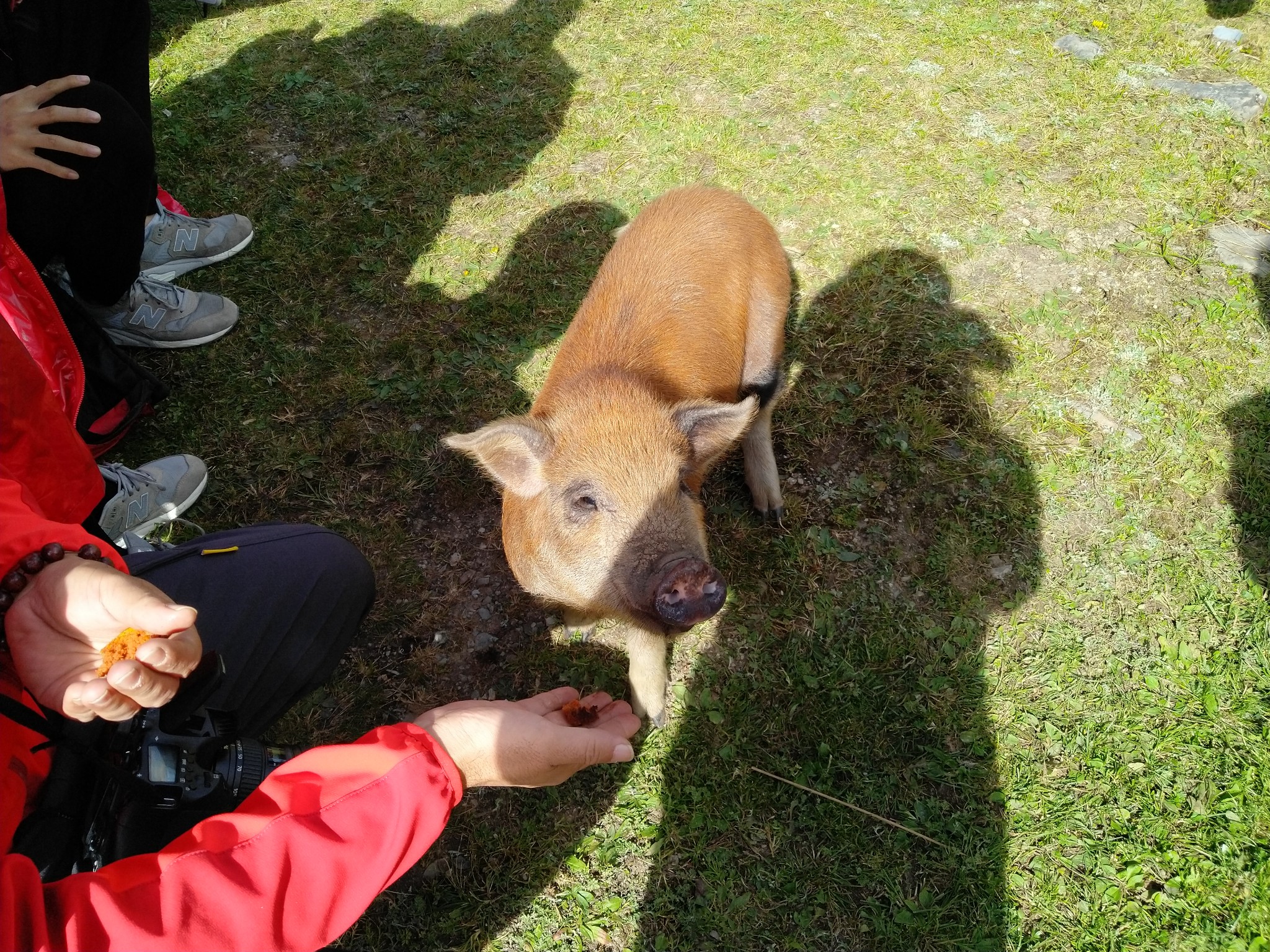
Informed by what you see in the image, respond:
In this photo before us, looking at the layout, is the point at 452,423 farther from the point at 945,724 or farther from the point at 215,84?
the point at 215,84

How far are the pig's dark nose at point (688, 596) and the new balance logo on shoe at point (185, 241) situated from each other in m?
4.11

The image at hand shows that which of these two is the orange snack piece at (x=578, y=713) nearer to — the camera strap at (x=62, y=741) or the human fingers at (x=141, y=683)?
the camera strap at (x=62, y=741)

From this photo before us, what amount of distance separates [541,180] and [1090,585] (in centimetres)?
437

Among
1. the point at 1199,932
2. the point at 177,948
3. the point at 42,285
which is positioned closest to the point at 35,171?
the point at 42,285

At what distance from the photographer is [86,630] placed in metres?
1.60

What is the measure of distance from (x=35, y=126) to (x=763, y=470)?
11.8 feet

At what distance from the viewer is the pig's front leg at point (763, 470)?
A: 3.93 metres

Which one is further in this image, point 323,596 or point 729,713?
point 729,713

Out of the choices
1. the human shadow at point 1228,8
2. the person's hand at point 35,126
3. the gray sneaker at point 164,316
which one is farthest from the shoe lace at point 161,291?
the human shadow at point 1228,8

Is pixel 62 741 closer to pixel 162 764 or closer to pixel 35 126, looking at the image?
pixel 162 764

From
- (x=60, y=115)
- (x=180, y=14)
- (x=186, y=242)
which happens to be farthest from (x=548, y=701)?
(x=180, y=14)

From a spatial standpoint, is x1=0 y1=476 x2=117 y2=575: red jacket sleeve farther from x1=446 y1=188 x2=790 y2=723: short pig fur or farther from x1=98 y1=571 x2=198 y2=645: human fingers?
x1=446 y1=188 x2=790 y2=723: short pig fur

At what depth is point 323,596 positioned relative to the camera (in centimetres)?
274

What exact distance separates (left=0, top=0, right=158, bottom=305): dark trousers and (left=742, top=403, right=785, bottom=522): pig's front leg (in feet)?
11.0
